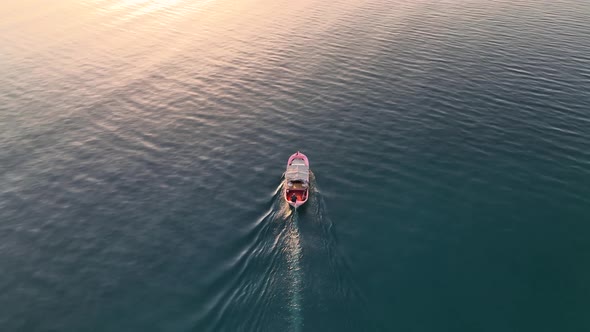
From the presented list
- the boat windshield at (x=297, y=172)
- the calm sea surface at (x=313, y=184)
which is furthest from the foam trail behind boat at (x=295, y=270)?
the boat windshield at (x=297, y=172)

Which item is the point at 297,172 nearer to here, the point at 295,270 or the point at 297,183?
the point at 297,183

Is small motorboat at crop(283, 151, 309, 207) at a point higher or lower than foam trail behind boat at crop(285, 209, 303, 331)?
higher

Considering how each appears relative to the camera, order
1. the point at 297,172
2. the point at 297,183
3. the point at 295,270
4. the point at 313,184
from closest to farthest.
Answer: the point at 295,270 → the point at 297,183 → the point at 297,172 → the point at 313,184

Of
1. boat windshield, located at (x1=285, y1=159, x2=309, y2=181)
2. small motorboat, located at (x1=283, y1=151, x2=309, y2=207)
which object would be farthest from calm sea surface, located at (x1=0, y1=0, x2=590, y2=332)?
boat windshield, located at (x1=285, y1=159, x2=309, y2=181)

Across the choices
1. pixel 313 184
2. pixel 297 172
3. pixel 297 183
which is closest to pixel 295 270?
pixel 297 183

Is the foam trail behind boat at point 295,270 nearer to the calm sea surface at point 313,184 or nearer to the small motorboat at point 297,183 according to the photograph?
the calm sea surface at point 313,184

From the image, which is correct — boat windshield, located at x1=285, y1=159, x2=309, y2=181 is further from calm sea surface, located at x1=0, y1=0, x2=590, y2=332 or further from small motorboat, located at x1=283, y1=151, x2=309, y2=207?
calm sea surface, located at x1=0, y1=0, x2=590, y2=332

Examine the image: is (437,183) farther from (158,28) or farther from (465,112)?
(158,28)
